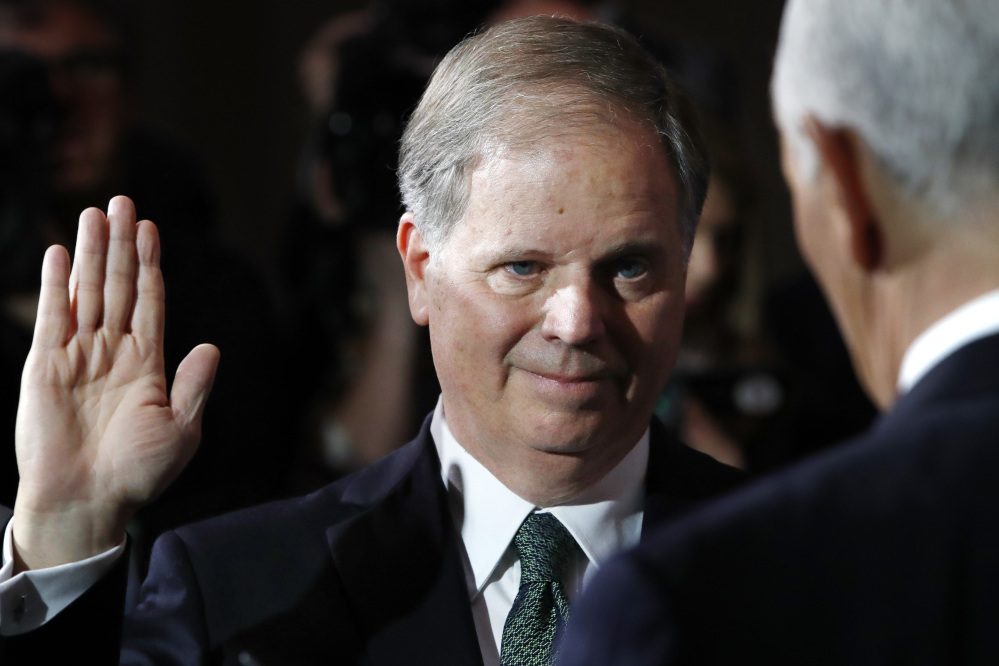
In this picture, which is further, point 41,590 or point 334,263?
point 334,263

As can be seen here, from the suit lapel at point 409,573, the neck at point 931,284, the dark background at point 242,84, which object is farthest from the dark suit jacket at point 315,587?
the dark background at point 242,84

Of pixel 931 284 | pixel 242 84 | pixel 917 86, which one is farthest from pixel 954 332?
pixel 242 84

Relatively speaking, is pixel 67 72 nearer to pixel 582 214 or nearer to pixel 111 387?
pixel 111 387

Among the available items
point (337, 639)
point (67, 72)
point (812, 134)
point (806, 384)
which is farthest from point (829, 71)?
point (67, 72)

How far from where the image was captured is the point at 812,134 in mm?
738

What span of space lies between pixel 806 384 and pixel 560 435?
130 cm

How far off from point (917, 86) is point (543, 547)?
51cm

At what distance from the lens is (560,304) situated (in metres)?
0.97

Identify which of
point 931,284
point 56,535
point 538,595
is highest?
point 931,284

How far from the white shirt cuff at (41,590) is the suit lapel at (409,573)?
0.66 ft

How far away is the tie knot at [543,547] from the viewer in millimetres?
1027

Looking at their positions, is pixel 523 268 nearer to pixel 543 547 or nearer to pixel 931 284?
pixel 543 547

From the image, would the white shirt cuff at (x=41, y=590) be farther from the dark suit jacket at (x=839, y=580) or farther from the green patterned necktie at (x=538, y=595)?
the dark suit jacket at (x=839, y=580)

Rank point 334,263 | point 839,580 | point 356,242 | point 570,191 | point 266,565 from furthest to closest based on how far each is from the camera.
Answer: point 334,263 < point 356,242 < point 266,565 < point 570,191 < point 839,580
